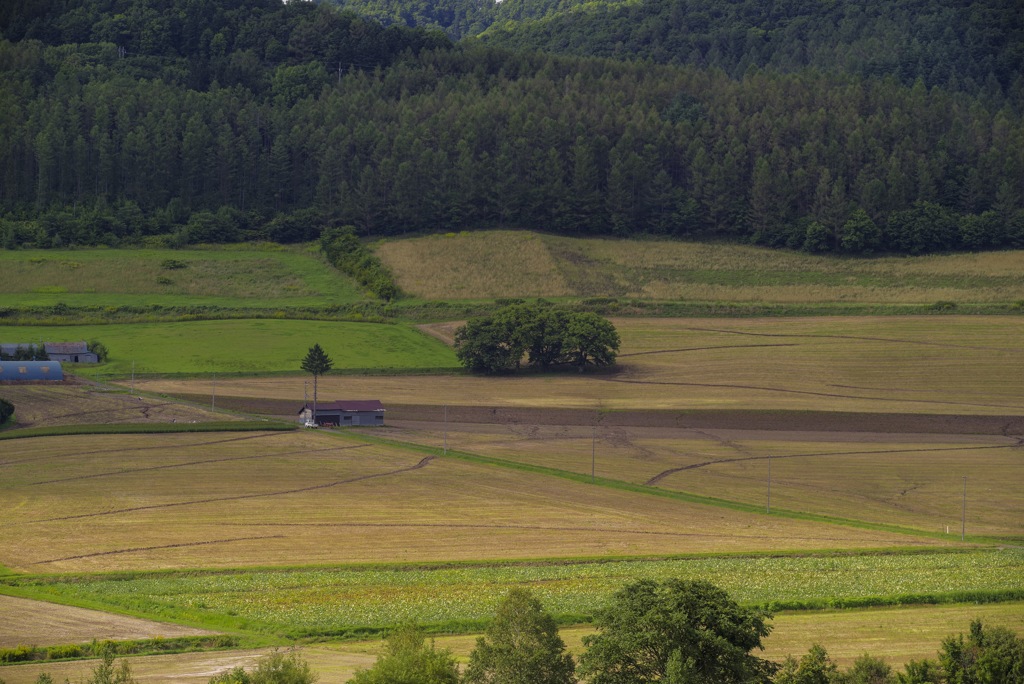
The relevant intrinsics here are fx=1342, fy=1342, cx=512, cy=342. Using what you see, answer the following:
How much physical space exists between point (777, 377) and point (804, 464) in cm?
2394

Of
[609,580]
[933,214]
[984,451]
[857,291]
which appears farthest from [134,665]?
[933,214]

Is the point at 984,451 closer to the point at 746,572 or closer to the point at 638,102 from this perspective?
the point at 746,572

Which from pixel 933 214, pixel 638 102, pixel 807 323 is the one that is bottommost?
pixel 807 323

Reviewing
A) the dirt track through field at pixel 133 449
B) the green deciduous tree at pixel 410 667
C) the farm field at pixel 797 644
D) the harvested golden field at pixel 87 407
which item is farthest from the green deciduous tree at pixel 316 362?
the green deciduous tree at pixel 410 667

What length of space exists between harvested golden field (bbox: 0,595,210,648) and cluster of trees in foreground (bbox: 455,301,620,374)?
60.5 meters

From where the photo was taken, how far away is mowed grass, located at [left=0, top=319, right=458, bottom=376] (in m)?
110

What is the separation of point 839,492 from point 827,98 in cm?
11992

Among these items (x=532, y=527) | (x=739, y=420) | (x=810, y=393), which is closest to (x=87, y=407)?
(x=532, y=527)

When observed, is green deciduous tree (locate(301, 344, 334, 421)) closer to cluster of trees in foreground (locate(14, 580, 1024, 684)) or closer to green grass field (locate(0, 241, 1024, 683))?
green grass field (locate(0, 241, 1024, 683))

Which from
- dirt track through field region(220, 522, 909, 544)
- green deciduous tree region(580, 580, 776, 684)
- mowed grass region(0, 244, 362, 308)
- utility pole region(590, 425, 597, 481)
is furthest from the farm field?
mowed grass region(0, 244, 362, 308)

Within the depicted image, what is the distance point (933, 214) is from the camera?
158625mm

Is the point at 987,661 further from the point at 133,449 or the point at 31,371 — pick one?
the point at 31,371

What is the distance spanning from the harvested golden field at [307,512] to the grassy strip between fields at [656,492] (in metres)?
1.14

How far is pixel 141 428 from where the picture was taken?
89062mm
